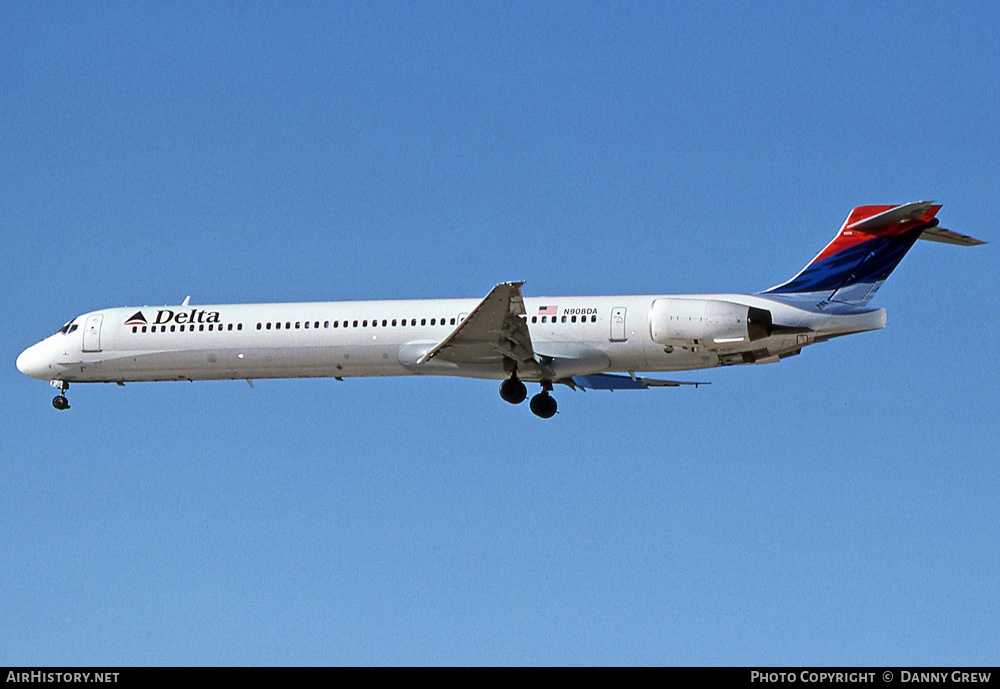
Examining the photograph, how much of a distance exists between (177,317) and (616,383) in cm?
1073

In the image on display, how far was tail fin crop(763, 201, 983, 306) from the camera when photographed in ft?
98.8

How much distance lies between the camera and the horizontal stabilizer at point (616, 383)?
35062 millimetres

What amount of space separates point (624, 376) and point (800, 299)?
20.8ft

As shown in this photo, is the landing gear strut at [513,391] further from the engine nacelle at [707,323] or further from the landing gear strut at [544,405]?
Answer: the engine nacelle at [707,323]

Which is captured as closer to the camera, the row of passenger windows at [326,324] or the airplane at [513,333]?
the airplane at [513,333]

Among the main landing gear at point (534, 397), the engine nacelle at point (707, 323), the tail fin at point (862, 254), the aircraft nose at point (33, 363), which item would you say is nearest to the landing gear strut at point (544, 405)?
the main landing gear at point (534, 397)

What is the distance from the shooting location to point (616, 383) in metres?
35.6

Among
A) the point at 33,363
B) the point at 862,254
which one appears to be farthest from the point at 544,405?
Result: the point at 33,363

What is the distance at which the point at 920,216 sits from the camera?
1169 inches

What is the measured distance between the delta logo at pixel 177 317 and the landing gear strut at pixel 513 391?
7.37 metres

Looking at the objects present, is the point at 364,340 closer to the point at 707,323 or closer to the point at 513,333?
the point at 513,333

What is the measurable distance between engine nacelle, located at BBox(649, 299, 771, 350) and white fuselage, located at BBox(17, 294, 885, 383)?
3.5 inches
